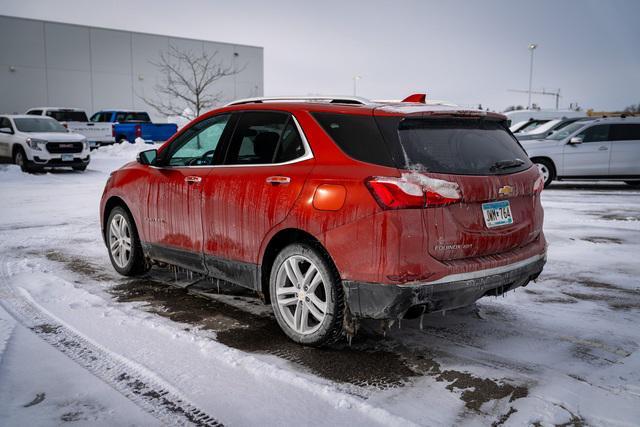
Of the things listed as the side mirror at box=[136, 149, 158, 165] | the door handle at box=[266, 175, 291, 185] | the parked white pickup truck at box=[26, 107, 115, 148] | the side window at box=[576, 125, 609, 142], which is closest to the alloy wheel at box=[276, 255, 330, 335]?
the door handle at box=[266, 175, 291, 185]

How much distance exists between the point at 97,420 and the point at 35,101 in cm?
3956

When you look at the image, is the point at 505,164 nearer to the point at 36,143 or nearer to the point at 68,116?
the point at 36,143

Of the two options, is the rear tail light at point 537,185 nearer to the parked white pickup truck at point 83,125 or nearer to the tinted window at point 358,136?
the tinted window at point 358,136

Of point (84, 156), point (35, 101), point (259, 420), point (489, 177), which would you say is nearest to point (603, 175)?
point (489, 177)

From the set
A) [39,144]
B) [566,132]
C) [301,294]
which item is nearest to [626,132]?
[566,132]

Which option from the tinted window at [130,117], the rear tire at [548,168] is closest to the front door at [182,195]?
the rear tire at [548,168]

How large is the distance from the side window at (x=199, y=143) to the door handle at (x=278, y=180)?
0.92 metres

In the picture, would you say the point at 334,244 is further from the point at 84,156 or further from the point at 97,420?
the point at 84,156

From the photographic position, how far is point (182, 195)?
5062 mm

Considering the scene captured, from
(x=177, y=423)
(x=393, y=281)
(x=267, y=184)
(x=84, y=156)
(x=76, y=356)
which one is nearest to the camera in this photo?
(x=177, y=423)

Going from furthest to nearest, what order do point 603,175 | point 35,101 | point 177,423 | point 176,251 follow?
point 35,101, point 603,175, point 176,251, point 177,423

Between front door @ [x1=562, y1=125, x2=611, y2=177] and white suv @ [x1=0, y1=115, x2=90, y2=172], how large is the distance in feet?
46.8

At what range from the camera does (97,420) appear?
3.02m

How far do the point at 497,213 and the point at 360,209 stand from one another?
1000 mm
